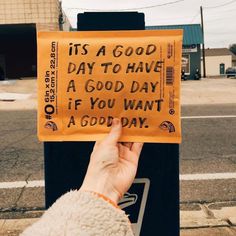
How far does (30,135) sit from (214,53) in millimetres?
73786

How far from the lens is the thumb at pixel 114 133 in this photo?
1.47 m

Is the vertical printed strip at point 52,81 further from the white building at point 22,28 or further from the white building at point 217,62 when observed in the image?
the white building at point 217,62

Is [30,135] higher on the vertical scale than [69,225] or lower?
lower

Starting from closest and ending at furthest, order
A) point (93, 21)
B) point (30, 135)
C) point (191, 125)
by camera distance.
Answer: point (93, 21) < point (30, 135) < point (191, 125)

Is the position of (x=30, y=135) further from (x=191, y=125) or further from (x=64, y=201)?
(x=64, y=201)

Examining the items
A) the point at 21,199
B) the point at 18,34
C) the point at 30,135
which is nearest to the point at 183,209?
the point at 21,199

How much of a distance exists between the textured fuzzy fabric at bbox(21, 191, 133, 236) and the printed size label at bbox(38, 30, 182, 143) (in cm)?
68

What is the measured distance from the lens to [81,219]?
790 millimetres

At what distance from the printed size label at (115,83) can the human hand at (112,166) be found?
0.21 ft

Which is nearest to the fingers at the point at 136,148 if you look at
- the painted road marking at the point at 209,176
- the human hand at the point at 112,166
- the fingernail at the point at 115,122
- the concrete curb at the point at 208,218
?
the human hand at the point at 112,166

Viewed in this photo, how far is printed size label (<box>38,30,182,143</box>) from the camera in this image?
5.16 feet

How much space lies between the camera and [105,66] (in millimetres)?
1580

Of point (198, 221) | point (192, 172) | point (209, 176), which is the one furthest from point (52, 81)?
point (192, 172)

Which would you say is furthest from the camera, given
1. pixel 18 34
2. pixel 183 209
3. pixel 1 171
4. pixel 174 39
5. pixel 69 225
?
pixel 18 34
